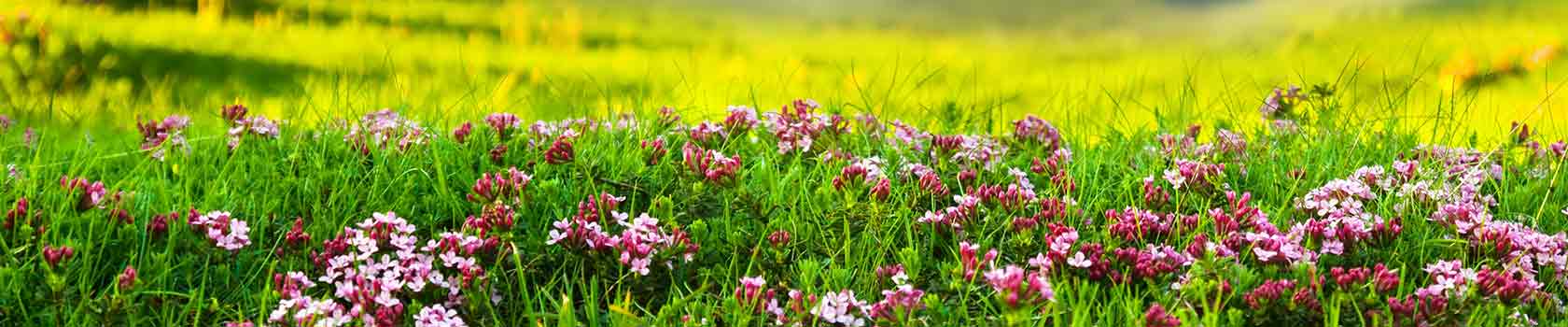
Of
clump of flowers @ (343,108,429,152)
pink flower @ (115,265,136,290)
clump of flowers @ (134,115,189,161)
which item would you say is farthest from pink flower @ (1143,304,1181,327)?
clump of flowers @ (134,115,189,161)

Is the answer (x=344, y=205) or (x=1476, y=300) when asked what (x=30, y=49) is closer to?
(x=344, y=205)

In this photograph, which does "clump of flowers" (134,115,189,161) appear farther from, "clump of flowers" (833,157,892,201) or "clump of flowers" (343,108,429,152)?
"clump of flowers" (833,157,892,201)

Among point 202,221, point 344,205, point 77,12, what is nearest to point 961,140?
point 344,205

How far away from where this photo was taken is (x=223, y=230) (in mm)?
4188

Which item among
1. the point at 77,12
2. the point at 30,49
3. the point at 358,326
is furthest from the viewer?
the point at 77,12

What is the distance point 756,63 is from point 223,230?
909 centimetres

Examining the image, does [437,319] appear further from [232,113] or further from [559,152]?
[232,113]

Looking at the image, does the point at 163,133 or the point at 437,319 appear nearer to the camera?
the point at 437,319

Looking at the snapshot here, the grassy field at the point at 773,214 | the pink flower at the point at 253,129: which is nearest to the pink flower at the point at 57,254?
the grassy field at the point at 773,214

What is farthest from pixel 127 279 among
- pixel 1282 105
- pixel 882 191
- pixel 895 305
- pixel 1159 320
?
pixel 1282 105

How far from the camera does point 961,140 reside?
5.37 m

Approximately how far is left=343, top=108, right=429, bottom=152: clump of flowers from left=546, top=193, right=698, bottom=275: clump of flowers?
138 cm

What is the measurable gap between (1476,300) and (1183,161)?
56.3 inches

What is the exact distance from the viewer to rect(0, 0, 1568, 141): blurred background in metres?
6.75
